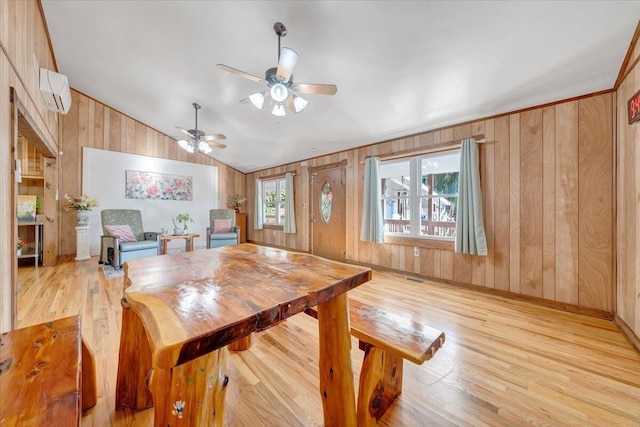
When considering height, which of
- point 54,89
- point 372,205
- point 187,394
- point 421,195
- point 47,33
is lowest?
point 187,394

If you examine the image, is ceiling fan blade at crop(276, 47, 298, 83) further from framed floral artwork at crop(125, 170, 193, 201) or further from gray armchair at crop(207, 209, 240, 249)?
framed floral artwork at crop(125, 170, 193, 201)

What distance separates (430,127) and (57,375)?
3885 mm

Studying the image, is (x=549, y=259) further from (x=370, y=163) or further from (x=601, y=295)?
(x=370, y=163)

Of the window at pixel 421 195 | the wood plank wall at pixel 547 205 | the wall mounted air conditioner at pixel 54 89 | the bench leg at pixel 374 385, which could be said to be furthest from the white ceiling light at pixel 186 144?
the bench leg at pixel 374 385

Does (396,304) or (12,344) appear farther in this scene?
(396,304)

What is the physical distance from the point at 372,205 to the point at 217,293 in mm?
3345

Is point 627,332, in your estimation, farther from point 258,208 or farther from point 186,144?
point 258,208

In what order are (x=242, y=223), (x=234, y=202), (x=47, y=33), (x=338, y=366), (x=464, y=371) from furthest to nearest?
(x=242, y=223)
(x=234, y=202)
(x=47, y=33)
(x=464, y=371)
(x=338, y=366)

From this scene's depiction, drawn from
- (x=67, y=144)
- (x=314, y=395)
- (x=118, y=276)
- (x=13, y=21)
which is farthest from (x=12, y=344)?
(x=67, y=144)

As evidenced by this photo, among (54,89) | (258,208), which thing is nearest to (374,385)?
(54,89)

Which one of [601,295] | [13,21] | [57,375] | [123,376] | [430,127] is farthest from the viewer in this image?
[430,127]

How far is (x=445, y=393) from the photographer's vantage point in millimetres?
1369

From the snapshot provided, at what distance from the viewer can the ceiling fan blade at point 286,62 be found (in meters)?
1.78

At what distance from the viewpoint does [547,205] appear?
255cm
